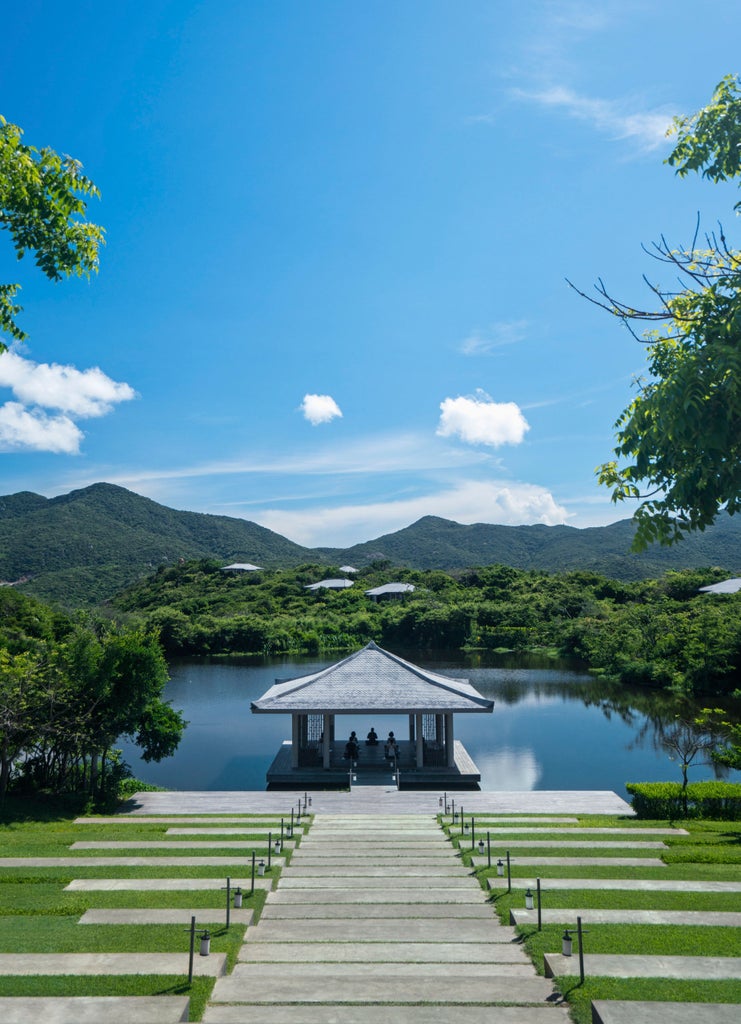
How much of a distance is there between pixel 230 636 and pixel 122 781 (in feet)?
124

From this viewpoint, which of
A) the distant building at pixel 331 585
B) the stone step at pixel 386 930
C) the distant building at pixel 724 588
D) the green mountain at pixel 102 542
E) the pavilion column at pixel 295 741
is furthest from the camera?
the green mountain at pixel 102 542

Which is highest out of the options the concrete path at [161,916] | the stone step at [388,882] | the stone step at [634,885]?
the concrete path at [161,916]

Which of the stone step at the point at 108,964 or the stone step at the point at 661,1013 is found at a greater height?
the stone step at the point at 661,1013

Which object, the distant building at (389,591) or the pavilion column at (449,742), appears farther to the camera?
the distant building at (389,591)

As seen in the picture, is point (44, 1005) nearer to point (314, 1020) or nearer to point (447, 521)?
point (314, 1020)

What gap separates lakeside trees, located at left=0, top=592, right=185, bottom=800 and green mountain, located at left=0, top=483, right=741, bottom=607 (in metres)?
67.6

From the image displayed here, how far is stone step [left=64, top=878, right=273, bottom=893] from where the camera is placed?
8.80 metres

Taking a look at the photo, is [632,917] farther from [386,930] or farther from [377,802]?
[377,802]

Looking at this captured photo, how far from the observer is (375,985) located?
5.81 meters

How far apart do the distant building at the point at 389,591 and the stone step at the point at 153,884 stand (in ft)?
214

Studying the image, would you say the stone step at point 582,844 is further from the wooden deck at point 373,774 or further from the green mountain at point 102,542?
the green mountain at point 102,542

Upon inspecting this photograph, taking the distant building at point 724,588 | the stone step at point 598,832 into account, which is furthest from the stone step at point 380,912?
the distant building at point 724,588

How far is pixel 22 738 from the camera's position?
1505cm

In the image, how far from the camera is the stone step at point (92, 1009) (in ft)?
16.4
